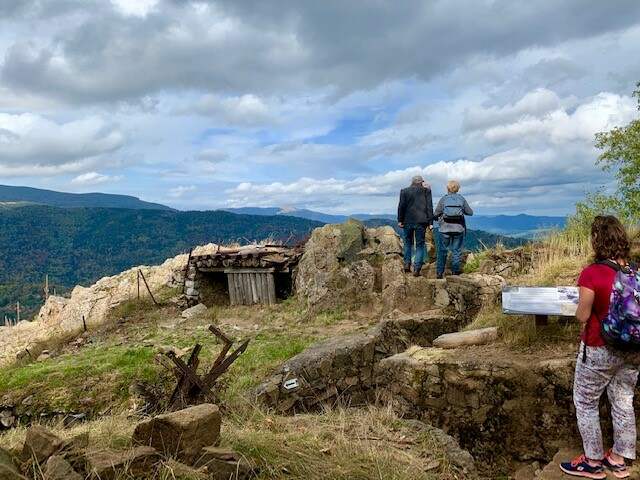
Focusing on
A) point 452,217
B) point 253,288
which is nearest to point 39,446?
point 452,217

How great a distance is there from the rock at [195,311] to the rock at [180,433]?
11749mm

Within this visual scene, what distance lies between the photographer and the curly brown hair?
14.1 feet

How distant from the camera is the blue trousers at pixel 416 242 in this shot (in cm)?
1216

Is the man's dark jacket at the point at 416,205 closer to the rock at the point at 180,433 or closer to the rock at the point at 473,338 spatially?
the rock at the point at 473,338

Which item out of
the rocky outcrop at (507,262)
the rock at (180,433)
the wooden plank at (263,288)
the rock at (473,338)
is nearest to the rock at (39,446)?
the rock at (180,433)

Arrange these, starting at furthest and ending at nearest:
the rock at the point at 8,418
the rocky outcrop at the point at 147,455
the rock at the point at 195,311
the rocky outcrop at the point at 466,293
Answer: the rock at the point at 195,311, the rocky outcrop at the point at 466,293, the rock at the point at 8,418, the rocky outcrop at the point at 147,455

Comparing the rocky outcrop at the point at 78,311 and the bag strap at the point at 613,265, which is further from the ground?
the bag strap at the point at 613,265

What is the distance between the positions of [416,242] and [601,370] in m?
8.11

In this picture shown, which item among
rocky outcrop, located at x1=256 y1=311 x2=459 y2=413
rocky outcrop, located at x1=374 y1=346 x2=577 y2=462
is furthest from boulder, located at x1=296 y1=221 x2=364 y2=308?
rocky outcrop, located at x1=374 y1=346 x2=577 y2=462

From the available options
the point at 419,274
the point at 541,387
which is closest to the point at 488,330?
the point at 541,387

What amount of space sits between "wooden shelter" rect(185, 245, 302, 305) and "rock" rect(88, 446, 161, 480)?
40.9 ft

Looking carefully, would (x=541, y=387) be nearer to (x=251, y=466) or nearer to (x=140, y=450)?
(x=251, y=466)

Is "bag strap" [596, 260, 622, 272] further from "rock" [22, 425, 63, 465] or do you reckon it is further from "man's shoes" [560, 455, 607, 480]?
"rock" [22, 425, 63, 465]

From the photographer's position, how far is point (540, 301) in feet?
19.7
